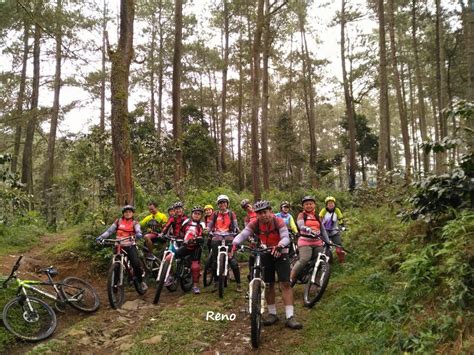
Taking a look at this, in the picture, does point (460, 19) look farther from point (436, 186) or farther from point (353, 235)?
point (436, 186)

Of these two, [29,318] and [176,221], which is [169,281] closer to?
[176,221]

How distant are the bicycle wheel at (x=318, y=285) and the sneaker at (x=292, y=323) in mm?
975

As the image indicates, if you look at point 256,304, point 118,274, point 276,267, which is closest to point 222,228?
point 118,274

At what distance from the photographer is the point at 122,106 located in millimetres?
10547

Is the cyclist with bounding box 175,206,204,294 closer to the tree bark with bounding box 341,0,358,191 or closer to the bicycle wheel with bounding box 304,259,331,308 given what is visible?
the bicycle wheel with bounding box 304,259,331,308

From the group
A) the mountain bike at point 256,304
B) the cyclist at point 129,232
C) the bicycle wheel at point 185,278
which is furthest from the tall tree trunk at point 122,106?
the mountain bike at point 256,304

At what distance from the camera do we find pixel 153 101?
29.4 meters

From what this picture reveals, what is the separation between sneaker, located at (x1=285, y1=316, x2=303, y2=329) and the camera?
19.6 ft

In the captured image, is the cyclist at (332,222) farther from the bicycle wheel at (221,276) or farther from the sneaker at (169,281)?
the sneaker at (169,281)

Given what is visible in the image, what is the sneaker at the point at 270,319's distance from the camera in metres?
6.25

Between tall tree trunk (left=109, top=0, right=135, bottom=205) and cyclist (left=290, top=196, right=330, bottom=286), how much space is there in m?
5.16

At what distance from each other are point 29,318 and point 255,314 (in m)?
3.54

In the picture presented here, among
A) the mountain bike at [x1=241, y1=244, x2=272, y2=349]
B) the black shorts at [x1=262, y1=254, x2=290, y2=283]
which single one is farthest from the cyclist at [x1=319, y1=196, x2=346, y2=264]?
the mountain bike at [x1=241, y1=244, x2=272, y2=349]

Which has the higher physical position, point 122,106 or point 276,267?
point 122,106
